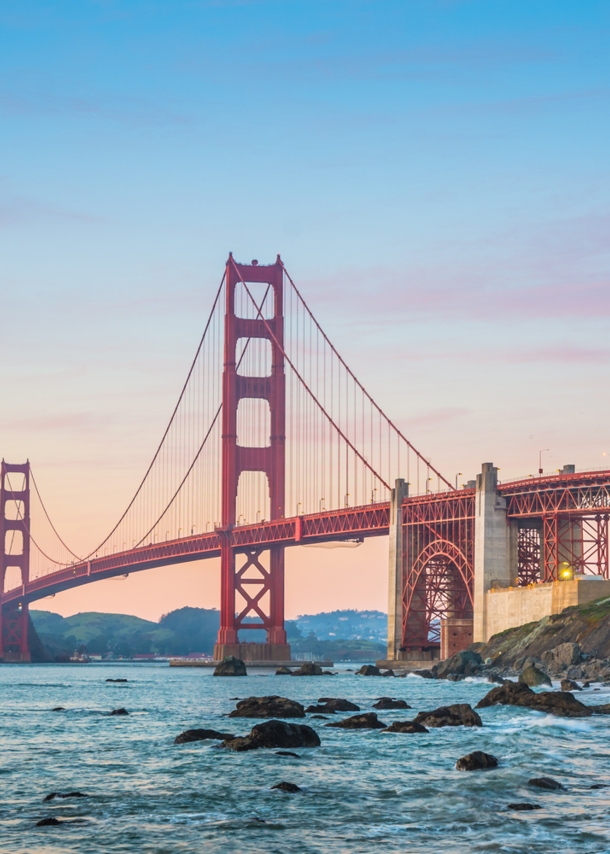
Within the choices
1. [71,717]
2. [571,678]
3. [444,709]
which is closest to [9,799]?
[444,709]

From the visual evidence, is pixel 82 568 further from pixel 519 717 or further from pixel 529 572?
pixel 519 717

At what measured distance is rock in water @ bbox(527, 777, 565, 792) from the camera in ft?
104

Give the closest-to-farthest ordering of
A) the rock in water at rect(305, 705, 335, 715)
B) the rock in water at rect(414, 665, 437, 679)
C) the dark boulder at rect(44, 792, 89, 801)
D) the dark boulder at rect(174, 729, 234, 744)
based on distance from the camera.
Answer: the dark boulder at rect(44, 792, 89, 801) → the dark boulder at rect(174, 729, 234, 744) → the rock in water at rect(305, 705, 335, 715) → the rock in water at rect(414, 665, 437, 679)

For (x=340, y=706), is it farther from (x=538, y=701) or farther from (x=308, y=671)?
(x=308, y=671)

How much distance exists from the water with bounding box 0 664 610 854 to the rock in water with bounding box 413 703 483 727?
0.87 meters

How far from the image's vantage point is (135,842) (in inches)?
1013

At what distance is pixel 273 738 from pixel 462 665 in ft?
169

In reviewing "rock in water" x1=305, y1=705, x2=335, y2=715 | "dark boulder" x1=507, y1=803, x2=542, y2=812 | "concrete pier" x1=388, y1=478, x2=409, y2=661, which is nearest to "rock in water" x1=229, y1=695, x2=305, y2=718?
"rock in water" x1=305, y1=705, x2=335, y2=715

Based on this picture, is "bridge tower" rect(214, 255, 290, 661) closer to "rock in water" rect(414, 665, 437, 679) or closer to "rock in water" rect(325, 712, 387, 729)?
"rock in water" rect(414, 665, 437, 679)

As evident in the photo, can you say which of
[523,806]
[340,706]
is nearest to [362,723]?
[340,706]

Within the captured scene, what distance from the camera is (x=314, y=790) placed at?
32062mm

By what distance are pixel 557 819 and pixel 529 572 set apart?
7773 centimetres

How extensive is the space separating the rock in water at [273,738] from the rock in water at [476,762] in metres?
6.72

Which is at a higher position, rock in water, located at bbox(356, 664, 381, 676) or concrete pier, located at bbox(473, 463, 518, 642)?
concrete pier, located at bbox(473, 463, 518, 642)
